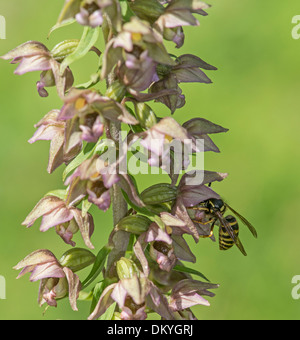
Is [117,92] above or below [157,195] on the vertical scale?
above

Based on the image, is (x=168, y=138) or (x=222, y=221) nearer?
(x=168, y=138)

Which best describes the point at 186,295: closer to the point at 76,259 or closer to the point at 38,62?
the point at 76,259

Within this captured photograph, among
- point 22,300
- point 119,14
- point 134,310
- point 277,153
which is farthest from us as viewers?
point 277,153

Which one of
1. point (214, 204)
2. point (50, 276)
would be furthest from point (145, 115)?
point (214, 204)

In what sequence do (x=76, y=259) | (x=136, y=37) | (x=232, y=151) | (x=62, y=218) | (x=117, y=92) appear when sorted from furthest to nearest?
(x=232, y=151) → (x=76, y=259) → (x=62, y=218) → (x=117, y=92) → (x=136, y=37)

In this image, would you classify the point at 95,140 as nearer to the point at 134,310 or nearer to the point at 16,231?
the point at 134,310

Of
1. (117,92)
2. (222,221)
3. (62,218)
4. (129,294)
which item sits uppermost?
(117,92)

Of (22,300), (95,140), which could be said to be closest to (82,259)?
(95,140)
